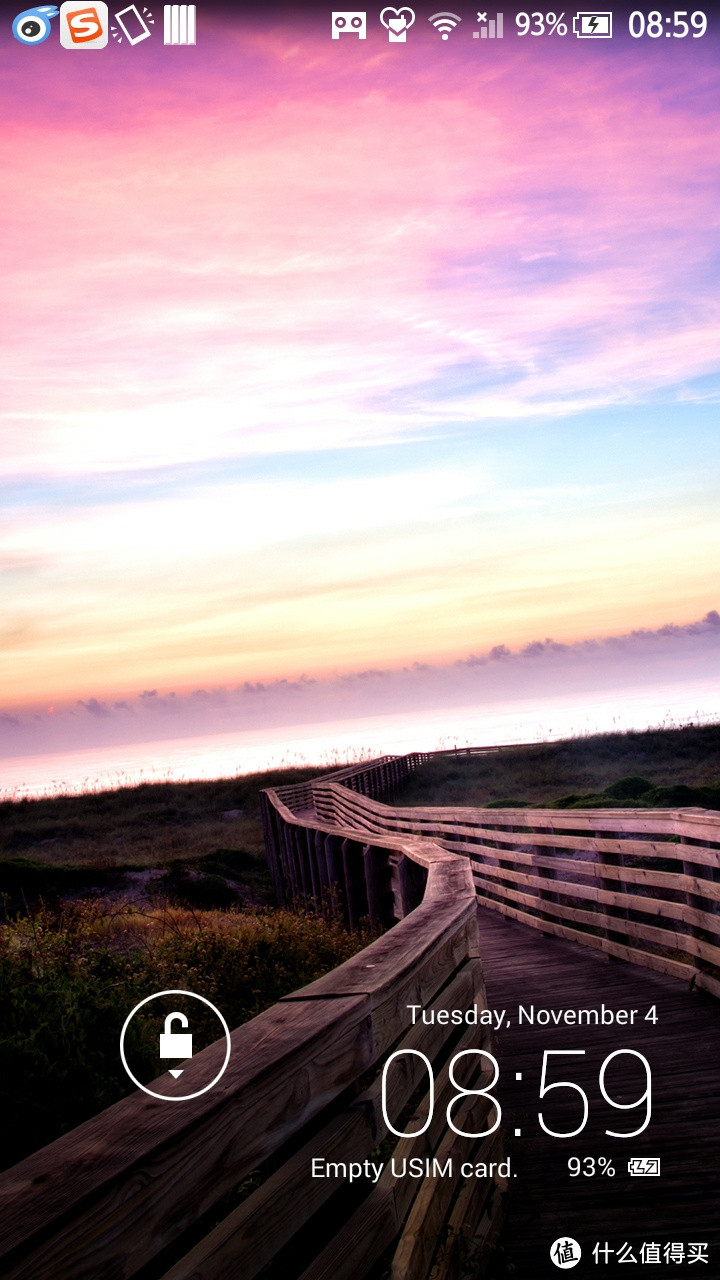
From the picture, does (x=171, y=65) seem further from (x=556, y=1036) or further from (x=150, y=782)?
(x=150, y=782)

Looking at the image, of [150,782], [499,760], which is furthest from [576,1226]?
[150,782]

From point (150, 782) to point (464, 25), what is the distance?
4613 cm

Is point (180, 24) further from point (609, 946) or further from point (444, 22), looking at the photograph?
point (609, 946)

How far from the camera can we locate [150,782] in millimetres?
47688

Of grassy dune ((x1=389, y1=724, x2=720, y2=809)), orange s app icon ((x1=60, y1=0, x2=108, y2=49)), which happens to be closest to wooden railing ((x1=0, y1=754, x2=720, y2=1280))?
orange s app icon ((x1=60, y1=0, x2=108, y2=49))

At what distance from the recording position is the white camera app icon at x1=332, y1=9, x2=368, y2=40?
3820 mm

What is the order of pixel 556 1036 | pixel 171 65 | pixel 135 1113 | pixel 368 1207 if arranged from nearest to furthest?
pixel 135 1113 → pixel 368 1207 → pixel 171 65 → pixel 556 1036

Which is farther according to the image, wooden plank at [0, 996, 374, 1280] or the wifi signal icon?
the wifi signal icon

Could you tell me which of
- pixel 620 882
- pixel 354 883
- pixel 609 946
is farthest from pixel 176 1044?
pixel 354 883

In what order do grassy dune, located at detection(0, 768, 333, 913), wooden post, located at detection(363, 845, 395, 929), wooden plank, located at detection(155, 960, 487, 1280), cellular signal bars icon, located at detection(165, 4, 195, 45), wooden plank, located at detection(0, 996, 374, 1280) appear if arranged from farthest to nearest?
grassy dune, located at detection(0, 768, 333, 913) → wooden post, located at detection(363, 845, 395, 929) → cellular signal bars icon, located at detection(165, 4, 195, 45) → wooden plank, located at detection(155, 960, 487, 1280) → wooden plank, located at detection(0, 996, 374, 1280)

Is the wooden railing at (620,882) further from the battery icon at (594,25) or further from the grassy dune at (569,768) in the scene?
the grassy dune at (569,768)

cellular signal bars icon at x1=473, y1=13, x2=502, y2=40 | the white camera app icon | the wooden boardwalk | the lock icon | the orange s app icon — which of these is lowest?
the wooden boardwalk

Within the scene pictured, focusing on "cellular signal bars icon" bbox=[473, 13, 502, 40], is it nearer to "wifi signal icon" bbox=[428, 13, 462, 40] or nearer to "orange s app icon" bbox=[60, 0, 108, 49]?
"wifi signal icon" bbox=[428, 13, 462, 40]

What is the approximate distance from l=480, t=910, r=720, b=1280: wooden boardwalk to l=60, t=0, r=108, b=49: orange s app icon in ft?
15.3
